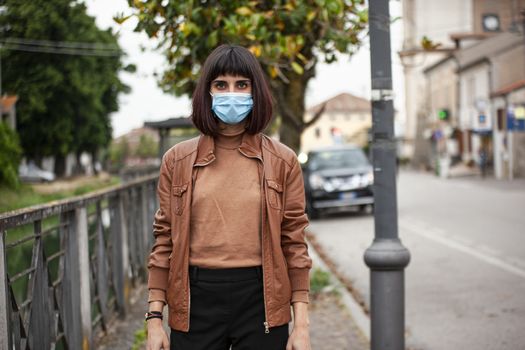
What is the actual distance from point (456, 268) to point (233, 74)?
814 centimetres

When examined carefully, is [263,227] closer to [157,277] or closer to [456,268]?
[157,277]

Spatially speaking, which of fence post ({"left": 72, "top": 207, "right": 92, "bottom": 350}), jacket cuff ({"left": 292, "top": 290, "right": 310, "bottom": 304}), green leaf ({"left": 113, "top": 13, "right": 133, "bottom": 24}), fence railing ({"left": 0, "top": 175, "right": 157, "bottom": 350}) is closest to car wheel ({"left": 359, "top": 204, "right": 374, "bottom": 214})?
fence railing ({"left": 0, "top": 175, "right": 157, "bottom": 350})

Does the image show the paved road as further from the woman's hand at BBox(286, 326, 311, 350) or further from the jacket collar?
the jacket collar

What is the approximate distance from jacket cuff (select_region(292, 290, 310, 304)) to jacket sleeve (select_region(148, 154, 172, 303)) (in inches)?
20.0

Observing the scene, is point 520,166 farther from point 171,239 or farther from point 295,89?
point 171,239

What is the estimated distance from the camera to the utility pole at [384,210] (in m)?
5.11

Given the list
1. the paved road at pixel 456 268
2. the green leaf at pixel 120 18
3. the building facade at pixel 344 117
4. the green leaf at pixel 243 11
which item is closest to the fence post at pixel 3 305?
the green leaf at pixel 120 18

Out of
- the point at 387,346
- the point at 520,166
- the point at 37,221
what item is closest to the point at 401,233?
the point at 387,346

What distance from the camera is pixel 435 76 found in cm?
6209

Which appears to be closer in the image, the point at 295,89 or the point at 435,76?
the point at 295,89

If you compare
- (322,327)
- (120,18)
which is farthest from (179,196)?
(322,327)

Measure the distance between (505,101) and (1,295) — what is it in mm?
38939

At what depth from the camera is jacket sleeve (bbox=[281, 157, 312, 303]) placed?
3078 millimetres

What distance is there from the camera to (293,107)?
9.90 metres
